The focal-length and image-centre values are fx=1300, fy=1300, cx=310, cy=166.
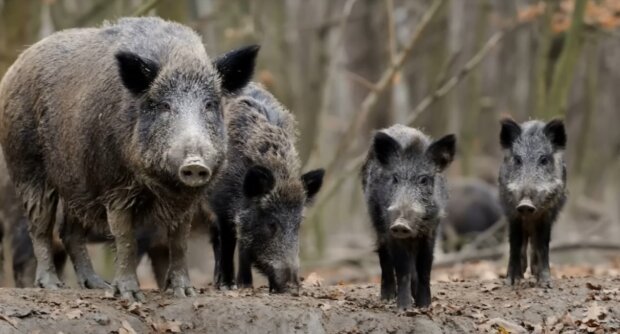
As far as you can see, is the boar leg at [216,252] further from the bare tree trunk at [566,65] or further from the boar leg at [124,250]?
the bare tree trunk at [566,65]

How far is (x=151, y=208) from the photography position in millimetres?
9891

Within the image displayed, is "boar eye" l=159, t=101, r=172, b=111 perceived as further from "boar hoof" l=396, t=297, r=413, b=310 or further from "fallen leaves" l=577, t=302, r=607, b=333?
"fallen leaves" l=577, t=302, r=607, b=333

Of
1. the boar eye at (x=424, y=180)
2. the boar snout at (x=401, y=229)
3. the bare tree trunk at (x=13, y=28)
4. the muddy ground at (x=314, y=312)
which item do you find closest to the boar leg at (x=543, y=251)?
the muddy ground at (x=314, y=312)

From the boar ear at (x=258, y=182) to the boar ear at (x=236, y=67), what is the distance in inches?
38.9

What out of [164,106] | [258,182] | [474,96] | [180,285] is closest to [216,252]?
[258,182]

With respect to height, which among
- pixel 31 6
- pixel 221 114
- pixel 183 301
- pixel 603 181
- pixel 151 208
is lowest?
pixel 183 301

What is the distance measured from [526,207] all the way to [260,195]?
2271 millimetres

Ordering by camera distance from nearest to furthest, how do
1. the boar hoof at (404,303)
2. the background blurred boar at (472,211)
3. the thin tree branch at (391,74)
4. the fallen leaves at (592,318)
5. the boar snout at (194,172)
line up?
the boar snout at (194,172) < the boar hoof at (404,303) < the fallen leaves at (592,318) < the thin tree branch at (391,74) < the background blurred boar at (472,211)

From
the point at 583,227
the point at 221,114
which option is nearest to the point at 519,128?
the point at 221,114

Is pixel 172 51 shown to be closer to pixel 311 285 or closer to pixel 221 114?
pixel 221 114

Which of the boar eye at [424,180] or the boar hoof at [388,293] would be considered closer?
the boar eye at [424,180]

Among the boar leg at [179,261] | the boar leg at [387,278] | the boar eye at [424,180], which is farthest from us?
the boar leg at [387,278]

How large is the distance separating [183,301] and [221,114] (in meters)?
1.42

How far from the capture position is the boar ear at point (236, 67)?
9.92 metres
